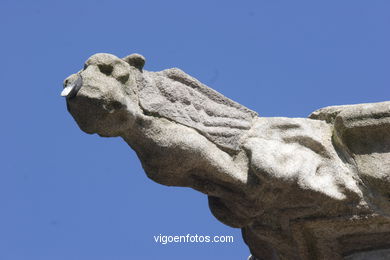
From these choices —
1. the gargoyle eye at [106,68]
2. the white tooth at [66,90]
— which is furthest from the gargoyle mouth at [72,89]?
the gargoyle eye at [106,68]

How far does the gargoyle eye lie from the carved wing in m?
0.18

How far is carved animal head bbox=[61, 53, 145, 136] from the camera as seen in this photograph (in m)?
3.07

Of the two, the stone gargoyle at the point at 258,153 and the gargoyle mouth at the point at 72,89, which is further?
the stone gargoyle at the point at 258,153

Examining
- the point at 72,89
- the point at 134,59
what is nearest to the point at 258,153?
the point at 134,59

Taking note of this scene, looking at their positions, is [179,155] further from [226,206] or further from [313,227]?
[313,227]

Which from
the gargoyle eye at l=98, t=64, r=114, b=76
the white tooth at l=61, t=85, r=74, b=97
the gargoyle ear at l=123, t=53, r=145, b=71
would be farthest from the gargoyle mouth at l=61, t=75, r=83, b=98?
the gargoyle ear at l=123, t=53, r=145, b=71

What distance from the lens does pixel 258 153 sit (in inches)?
131

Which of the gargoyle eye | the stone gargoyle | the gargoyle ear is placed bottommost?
the stone gargoyle

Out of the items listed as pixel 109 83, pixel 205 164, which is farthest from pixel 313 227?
pixel 109 83

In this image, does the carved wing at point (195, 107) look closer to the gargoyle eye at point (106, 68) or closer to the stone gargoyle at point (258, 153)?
the stone gargoyle at point (258, 153)

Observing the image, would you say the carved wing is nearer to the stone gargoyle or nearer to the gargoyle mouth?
the stone gargoyle

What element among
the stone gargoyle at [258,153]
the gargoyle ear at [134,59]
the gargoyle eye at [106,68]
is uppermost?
the gargoyle ear at [134,59]

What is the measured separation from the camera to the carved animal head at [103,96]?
307cm

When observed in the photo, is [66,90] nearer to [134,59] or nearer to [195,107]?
[134,59]
